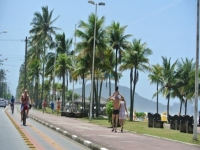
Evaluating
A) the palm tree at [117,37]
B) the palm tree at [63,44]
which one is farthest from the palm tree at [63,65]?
the palm tree at [117,37]

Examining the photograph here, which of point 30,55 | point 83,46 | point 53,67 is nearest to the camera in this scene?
point 83,46

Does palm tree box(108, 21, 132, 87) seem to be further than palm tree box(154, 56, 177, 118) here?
No

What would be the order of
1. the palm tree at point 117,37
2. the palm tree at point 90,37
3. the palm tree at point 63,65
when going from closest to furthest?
the palm tree at point 90,37, the palm tree at point 117,37, the palm tree at point 63,65

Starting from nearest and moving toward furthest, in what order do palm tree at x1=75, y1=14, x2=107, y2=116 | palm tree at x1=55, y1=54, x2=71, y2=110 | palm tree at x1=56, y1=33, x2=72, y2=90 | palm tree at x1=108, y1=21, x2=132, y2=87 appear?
palm tree at x1=75, y1=14, x2=107, y2=116 → palm tree at x1=108, y1=21, x2=132, y2=87 → palm tree at x1=55, y1=54, x2=71, y2=110 → palm tree at x1=56, y1=33, x2=72, y2=90

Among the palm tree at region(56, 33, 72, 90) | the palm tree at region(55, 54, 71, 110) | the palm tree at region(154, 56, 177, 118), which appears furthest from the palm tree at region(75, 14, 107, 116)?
the palm tree at region(154, 56, 177, 118)

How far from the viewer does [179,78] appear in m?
71.3

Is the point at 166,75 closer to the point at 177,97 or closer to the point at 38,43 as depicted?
the point at 177,97

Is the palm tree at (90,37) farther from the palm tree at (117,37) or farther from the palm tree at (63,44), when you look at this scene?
the palm tree at (63,44)

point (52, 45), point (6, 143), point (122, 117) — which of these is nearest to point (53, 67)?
point (52, 45)

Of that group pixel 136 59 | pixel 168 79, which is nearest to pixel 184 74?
pixel 168 79

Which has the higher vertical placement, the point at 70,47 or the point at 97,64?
the point at 70,47

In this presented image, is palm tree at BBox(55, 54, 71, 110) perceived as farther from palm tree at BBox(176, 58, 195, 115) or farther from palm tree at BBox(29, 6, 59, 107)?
palm tree at BBox(176, 58, 195, 115)

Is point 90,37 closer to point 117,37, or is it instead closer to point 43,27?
point 117,37

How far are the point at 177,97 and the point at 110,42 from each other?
82.5 feet
